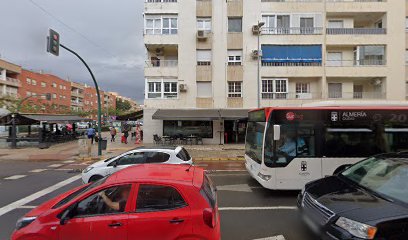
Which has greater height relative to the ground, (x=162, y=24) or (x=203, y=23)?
(x=203, y=23)

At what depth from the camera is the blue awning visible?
23.3m

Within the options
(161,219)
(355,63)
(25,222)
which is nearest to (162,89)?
(355,63)

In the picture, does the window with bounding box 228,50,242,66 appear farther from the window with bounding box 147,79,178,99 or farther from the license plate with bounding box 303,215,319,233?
the license plate with bounding box 303,215,319,233

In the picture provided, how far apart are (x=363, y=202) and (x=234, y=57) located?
68.9 feet

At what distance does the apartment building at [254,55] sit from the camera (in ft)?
76.2

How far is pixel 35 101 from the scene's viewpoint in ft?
192

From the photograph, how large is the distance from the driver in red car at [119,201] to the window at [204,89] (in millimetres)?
20273

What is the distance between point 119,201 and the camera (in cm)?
→ 370

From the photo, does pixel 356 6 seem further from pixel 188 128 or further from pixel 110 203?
pixel 110 203

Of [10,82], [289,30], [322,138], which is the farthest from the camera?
[10,82]

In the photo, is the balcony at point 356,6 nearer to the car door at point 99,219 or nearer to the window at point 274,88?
the window at point 274,88

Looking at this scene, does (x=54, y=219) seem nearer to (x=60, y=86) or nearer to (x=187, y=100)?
(x=187, y=100)

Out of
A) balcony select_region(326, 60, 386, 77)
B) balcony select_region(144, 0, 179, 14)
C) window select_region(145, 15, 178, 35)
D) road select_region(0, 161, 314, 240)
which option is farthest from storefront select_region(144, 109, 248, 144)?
road select_region(0, 161, 314, 240)

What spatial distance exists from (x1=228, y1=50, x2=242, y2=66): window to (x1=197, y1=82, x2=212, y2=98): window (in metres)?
2.77
